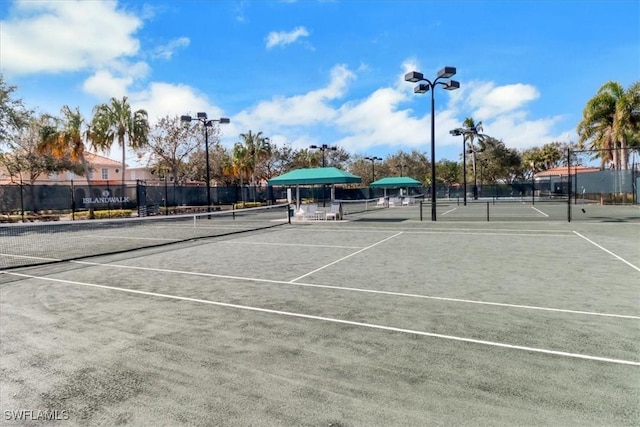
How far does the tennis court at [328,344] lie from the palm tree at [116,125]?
29371 mm

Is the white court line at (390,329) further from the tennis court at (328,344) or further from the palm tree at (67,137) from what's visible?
the palm tree at (67,137)

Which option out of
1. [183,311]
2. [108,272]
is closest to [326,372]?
[183,311]

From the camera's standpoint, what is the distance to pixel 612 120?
34812 millimetres

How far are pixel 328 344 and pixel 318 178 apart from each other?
766 inches

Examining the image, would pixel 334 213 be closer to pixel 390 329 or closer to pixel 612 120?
pixel 390 329

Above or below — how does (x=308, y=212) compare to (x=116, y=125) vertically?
below

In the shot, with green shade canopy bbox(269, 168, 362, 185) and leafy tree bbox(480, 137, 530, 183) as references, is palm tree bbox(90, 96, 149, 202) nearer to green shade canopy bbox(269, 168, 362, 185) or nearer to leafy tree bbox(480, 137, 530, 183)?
green shade canopy bbox(269, 168, 362, 185)

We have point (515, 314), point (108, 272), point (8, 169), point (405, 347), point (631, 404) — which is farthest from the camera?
point (8, 169)

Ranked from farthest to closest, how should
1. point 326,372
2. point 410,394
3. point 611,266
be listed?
1. point 611,266
2. point 326,372
3. point 410,394

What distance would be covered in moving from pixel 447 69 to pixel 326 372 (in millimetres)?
17417

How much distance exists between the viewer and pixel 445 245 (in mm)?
12766

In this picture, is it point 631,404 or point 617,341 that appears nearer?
point 631,404

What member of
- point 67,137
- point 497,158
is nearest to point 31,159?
point 67,137

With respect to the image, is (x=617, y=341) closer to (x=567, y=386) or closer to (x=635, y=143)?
(x=567, y=386)
